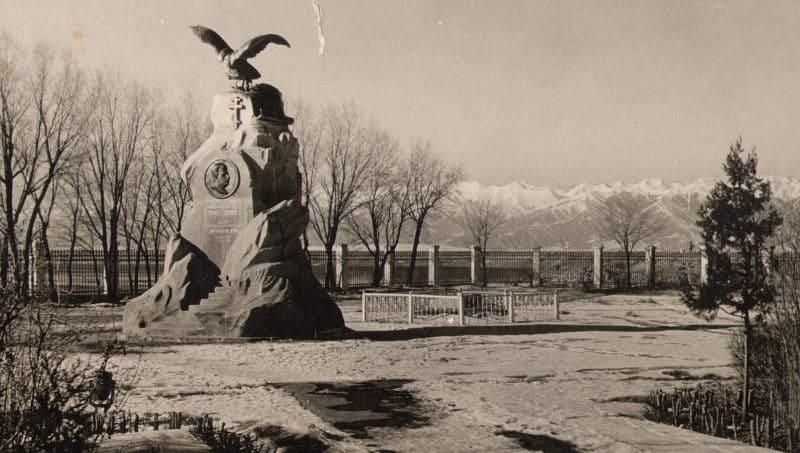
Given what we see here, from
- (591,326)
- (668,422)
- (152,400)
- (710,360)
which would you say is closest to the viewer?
(668,422)

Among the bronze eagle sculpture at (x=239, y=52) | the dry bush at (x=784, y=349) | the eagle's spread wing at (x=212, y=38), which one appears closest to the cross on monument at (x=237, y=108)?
the bronze eagle sculpture at (x=239, y=52)

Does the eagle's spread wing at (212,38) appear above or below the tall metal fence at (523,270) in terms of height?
above

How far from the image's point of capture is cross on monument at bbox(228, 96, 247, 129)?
719 inches

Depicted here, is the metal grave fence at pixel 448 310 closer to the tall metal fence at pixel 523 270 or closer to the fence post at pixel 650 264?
the tall metal fence at pixel 523 270

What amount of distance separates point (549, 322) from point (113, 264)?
2028cm

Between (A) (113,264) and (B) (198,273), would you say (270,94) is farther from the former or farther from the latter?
(A) (113,264)

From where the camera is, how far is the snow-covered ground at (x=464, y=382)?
7719mm

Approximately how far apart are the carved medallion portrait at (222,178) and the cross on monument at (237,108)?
1239 millimetres

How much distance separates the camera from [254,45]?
18.1m

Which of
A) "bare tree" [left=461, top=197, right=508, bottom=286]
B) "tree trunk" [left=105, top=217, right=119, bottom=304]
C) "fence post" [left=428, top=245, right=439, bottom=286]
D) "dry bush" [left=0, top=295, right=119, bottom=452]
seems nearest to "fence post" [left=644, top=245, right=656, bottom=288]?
"bare tree" [left=461, top=197, right=508, bottom=286]

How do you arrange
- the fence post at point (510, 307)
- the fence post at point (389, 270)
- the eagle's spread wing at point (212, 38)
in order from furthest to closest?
the fence post at point (389, 270) < the fence post at point (510, 307) < the eagle's spread wing at point (212, 38)

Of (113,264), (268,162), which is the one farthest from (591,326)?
(113,264)

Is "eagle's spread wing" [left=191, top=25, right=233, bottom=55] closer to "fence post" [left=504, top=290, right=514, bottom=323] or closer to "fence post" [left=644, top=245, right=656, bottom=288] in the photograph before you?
"fence post" [left=504, top=290, right=514, bottom=323]

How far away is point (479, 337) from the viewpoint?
1769 cm
